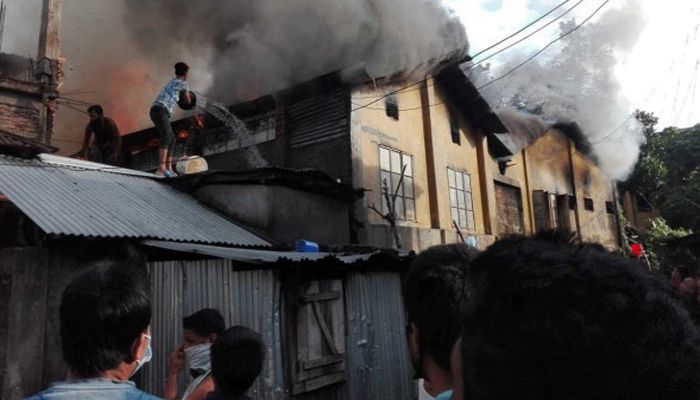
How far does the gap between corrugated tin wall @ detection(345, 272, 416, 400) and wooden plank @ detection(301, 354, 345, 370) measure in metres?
0.32

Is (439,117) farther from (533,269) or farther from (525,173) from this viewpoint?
(533,269)

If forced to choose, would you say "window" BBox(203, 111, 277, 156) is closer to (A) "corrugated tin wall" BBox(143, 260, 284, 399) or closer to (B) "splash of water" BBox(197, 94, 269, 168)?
(B) "splash of water" BBox(197, 94, 269, 168)

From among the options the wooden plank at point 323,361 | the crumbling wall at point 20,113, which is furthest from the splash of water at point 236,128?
the wooden plank at point 323,361

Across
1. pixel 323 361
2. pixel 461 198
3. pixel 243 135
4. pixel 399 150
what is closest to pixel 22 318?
pixel 323 361

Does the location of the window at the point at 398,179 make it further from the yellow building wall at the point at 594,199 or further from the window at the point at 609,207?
the window at the point at 609,207

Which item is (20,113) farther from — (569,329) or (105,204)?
(569,329)

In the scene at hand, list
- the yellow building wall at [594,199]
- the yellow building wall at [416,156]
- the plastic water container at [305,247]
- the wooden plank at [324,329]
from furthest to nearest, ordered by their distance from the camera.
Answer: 1. the yellow building wall at [594,199]
2. the yellow building wall at [416,156]
3. the plastic water container at [305,247]
4. the wooden plank at [324,329]

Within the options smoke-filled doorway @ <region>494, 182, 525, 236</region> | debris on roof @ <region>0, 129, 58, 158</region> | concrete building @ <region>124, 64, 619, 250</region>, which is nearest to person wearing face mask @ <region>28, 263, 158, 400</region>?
debris on roof @ <region>0, 129, 58, 158</region>

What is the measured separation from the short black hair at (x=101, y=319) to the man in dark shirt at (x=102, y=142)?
9.84 metres

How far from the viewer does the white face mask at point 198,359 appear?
3.47 m

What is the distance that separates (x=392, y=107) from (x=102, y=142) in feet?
23.4

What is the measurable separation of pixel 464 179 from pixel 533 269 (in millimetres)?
14476

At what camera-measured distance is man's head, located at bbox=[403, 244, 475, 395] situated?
1.66m

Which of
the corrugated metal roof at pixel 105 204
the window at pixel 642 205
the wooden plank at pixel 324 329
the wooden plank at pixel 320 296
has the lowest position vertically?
the wooden plank at pixel 324 329
